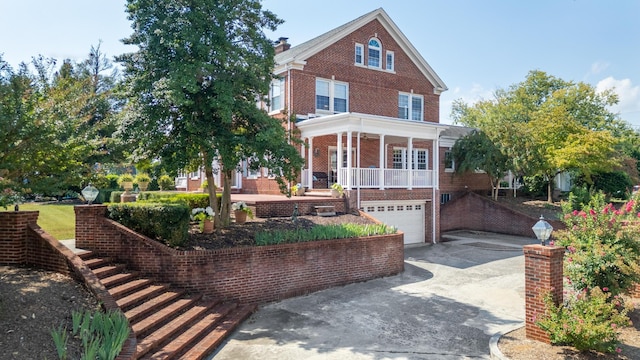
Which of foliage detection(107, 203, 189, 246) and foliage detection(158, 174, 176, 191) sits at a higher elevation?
foliage detection(158, 174, 176, 191)

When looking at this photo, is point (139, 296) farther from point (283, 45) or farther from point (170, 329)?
point (283, 45)

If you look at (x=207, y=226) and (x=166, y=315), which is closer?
(x=166, y=315)

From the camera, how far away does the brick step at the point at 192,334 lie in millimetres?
6554

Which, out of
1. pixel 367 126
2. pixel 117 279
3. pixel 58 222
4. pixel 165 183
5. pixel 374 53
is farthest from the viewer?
pixel 165 183

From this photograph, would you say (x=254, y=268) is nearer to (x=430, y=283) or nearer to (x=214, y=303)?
(x=214, y=303)

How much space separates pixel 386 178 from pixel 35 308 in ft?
47.4

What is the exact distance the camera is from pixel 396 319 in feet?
29.6

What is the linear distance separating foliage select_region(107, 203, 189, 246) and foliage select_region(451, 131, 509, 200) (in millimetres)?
17650

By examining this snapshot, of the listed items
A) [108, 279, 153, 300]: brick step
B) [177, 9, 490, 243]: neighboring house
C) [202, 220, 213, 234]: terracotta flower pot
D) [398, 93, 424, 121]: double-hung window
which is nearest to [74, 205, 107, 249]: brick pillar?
[108, 279, 153, 300]: brick step

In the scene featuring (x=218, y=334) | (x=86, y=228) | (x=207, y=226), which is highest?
(x=86, y=228)

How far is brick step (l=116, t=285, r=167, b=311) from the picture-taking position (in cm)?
762

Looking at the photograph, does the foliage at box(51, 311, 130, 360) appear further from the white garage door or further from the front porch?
the white garage door

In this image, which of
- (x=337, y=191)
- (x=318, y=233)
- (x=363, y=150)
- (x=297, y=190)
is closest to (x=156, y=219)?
(x=318, y=233)

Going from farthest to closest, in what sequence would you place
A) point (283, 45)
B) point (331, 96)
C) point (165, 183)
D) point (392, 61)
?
point (165, 183)
point (283, 45)
point (392, 61)
point (331, 96)
